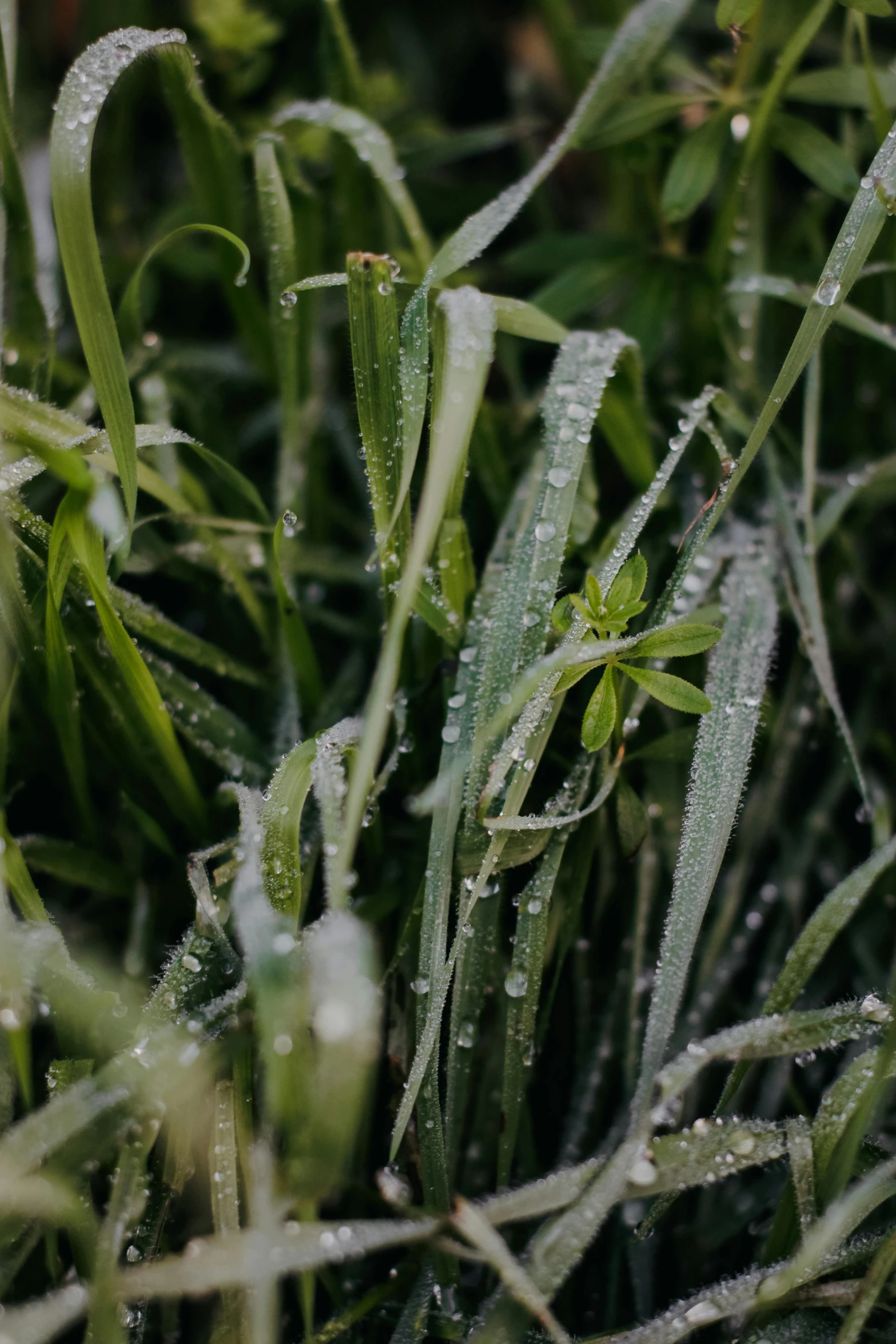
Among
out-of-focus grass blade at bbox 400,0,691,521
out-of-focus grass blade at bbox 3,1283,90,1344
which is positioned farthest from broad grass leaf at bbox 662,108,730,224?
out-of-focus grass blade at bbox 3,1283,90,1344

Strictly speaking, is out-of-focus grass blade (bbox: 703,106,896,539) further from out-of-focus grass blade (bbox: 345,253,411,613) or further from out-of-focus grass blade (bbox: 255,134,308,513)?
out-of-focus grass blade (bbox: 255,134,308,513)

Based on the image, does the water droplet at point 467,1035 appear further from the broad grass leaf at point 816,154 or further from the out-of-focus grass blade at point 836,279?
the broad grass leaf at point 816,154

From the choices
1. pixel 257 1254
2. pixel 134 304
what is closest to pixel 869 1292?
pixel 257 1254

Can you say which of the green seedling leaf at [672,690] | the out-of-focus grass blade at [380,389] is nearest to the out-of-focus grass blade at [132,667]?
the out-of-focus grass blade at [380,389]

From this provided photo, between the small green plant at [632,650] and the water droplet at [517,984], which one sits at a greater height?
the small green plant at [632,650]

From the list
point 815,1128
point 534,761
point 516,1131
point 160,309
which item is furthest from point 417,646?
point 160,309

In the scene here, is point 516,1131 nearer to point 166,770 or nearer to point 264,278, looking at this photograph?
point 166,770

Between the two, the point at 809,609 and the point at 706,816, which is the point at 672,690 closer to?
the point at 706,816
